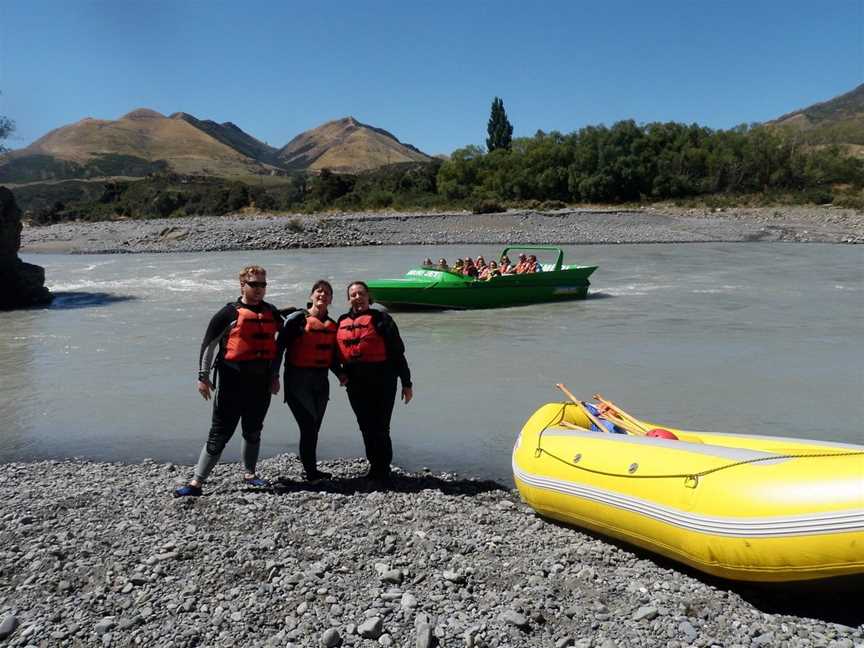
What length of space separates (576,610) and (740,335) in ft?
28.7

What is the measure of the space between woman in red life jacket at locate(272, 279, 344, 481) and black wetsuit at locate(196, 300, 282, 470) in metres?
0.13

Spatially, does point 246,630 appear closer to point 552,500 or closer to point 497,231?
point 552,500

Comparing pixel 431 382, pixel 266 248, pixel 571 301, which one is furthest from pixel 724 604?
pixel 266 248

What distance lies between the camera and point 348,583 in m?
3.44

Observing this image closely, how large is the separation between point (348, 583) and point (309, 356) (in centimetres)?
166

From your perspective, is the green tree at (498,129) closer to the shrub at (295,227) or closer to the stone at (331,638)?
the shrub at (295,227)

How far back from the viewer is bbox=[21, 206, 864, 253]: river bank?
32688mm

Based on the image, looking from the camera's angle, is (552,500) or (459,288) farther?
(459,288)

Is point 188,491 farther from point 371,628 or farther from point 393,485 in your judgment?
point 371,628

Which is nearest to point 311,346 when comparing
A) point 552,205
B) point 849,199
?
point 552,205

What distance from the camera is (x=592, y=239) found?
33.5 meters

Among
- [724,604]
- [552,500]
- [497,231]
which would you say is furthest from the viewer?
[497,231]

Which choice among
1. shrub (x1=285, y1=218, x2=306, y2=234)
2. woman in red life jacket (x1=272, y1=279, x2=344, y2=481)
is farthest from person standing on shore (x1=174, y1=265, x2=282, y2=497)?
shrub (x1=285, y1=218, x2=306, y2=234)

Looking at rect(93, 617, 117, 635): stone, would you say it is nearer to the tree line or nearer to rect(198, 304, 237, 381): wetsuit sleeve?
rect(198, 304, 237, 381): wetsuit sleeve
